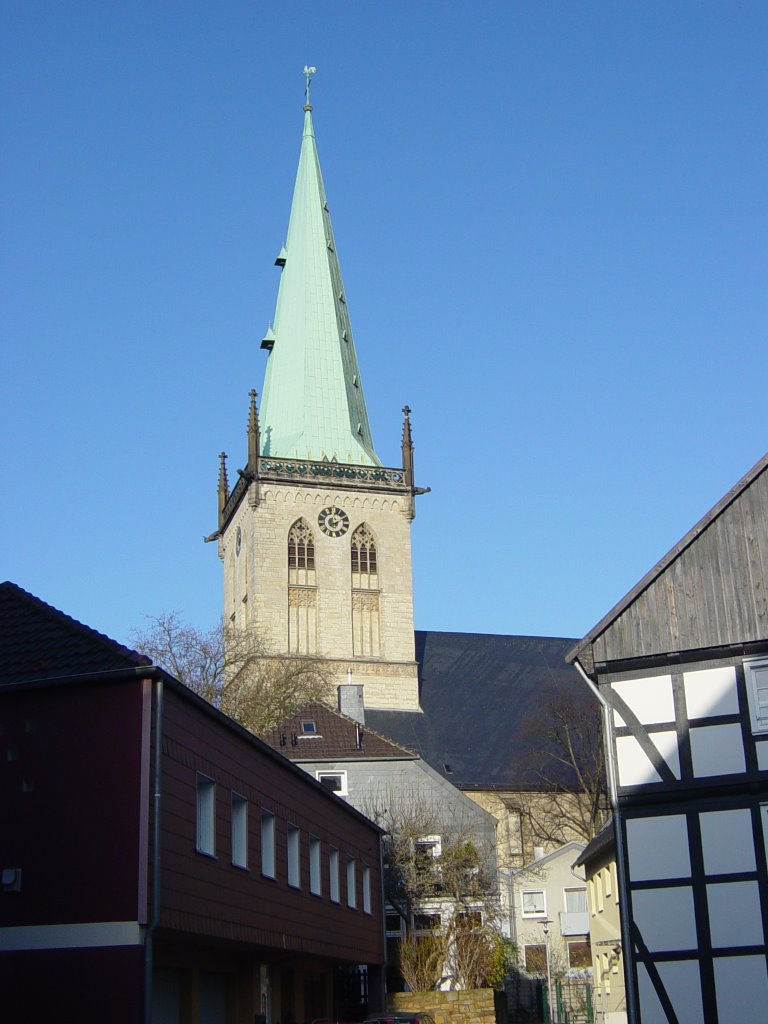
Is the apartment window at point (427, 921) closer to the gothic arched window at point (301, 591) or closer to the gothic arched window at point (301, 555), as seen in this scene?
the gothic arched window at point (301, 591)

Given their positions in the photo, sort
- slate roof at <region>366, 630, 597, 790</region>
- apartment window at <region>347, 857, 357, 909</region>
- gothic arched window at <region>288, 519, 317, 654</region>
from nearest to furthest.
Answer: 1. apartment window at <region>347, 857, 357, 909</region>
2. slate roof at <region>366, 630, 597, 790</region>
3. gothic arched window at <region>288, 519, 317, 654</region>

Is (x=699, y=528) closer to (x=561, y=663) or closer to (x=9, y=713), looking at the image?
(x=9, y=713)

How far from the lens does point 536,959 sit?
47094 mm

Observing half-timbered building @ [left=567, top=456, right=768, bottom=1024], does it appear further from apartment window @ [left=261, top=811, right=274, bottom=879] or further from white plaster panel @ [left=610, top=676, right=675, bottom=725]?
apartment window @ [left=261, top=811, right=274, bottom=879]

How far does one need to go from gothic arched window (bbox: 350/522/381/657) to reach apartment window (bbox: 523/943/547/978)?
1722 cm

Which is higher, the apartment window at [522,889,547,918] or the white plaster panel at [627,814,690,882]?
the apartment window at [522,889,547,918]

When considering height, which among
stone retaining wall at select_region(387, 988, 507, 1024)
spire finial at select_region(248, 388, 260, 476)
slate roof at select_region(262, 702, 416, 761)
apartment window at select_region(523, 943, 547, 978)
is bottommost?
stone retaining wall at select_region(387, 988, 507, 1024)

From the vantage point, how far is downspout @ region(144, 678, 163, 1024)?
53.2ft

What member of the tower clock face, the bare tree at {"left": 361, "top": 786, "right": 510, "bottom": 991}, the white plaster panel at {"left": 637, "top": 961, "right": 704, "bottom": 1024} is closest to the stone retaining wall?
the bare tree at {"left": 361, "top": 786, "right": 510, "bottom": 991}

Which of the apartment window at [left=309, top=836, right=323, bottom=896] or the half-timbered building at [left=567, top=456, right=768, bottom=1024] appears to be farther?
the apartment window at [left=309, top=836, right=323, bottom=896]

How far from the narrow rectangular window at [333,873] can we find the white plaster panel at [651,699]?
9.62 metres

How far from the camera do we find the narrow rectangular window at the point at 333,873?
27.2m

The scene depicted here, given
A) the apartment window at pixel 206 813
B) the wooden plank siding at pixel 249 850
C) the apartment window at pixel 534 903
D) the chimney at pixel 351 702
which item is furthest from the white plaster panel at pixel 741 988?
the chimney at pixel 351 702

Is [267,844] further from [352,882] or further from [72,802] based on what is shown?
[352,882]
